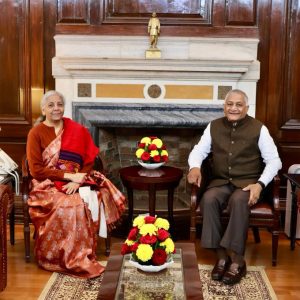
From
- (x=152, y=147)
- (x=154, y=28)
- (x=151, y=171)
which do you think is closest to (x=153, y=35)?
(x=154, y=28)

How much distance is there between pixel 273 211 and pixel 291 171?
673 mm

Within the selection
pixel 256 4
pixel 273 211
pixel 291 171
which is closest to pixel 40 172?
pixel 273 211

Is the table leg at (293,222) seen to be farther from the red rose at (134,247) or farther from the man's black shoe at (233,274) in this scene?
the red rose at (134,247)

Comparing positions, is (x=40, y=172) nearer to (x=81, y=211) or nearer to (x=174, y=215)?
(x=81, y=211)

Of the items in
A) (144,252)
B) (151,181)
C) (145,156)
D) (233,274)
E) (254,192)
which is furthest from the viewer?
(145,156)

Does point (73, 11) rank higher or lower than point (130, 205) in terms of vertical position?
higher

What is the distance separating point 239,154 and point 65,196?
1.20 m

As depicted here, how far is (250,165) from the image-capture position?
392 centimetres

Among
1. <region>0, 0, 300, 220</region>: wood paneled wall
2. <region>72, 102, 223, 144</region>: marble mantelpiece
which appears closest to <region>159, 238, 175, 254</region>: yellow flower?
<region>72, 102, 223, 144</region>: marble mantelpiece

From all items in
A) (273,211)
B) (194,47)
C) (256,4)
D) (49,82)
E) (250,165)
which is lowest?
(273,211)

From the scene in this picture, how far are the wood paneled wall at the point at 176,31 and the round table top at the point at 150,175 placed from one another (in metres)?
1.01

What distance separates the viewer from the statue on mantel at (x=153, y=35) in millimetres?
4531

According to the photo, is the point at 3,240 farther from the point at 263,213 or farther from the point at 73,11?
the point at 73,11

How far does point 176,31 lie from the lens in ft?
15.3
